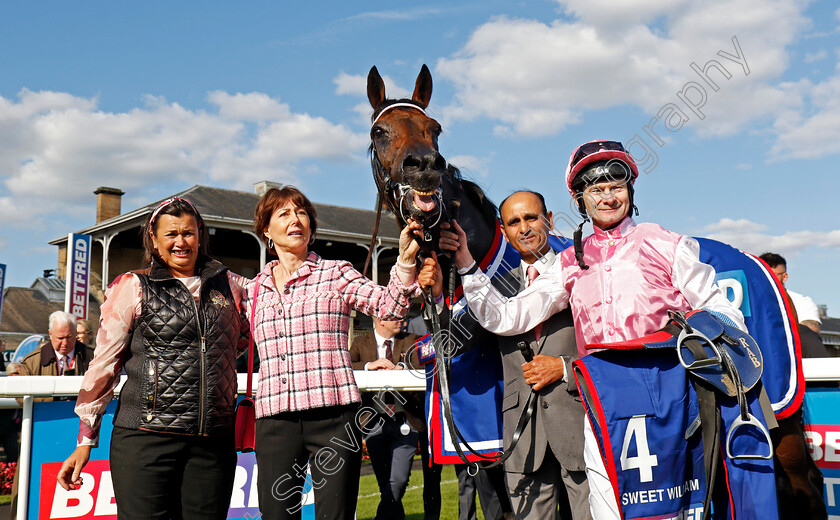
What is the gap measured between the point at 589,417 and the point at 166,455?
1577mm

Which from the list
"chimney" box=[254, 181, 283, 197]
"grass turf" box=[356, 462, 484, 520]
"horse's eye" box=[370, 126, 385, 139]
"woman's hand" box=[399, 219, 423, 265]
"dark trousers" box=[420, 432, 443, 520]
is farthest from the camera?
"chimney" box=[254, 181, 283, 197]

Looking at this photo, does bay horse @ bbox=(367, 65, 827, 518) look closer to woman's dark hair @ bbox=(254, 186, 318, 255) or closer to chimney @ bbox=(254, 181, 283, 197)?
woman's dark hair @ bbox=(254, 186, 318, 255)

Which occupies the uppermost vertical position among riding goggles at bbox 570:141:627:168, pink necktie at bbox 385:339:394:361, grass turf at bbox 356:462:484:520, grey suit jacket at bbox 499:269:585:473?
riding goggles at bbox 570:141:627:168

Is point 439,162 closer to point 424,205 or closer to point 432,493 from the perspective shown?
point 424,205

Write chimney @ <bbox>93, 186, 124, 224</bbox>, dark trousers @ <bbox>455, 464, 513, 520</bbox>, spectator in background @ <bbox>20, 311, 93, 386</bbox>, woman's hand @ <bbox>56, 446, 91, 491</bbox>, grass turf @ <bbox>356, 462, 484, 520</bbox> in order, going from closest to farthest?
woman's hand @ <bbox>56, 446, 91, 491</bbox>, dark trousers @ <bbox>455, 464, 513, 520</bbox>, grass turf @ <bbox>356, 462, 484, 520</bbox>, spectator in background @ <bbox>20, 311, 93, 386</bbox>, chimney @ <bbox>93, 186, 124, 224</bbox>

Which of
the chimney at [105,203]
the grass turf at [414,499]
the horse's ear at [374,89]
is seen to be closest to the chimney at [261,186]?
the chimney at [105,203]

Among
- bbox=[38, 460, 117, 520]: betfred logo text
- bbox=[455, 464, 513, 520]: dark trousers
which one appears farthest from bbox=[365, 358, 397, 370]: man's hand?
bbox=[38, 460, 117, 520]: betfred logo text

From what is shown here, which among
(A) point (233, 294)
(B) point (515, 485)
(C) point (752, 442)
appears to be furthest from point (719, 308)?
(A) point (233, 294)

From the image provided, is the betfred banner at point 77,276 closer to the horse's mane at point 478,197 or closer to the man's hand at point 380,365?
the man's hand at point 380,365

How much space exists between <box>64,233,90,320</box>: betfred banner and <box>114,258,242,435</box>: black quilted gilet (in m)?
12.9

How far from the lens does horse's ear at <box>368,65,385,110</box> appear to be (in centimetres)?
321

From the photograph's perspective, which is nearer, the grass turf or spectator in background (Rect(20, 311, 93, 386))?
the grass turf

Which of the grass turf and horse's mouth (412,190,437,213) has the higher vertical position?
horse's mouth (412,190,437,213)

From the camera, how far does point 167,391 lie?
2543 mm
